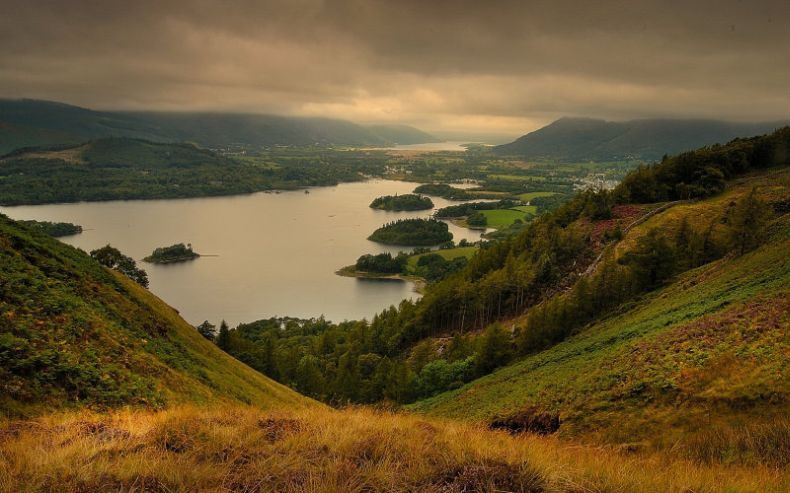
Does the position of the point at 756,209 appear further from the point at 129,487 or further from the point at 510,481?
the point at 129,487

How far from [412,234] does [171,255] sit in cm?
7007

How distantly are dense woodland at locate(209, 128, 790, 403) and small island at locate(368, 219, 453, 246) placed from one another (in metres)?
73.8

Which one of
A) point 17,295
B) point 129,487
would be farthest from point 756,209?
point 17,295

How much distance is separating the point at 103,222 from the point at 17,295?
6773 inches

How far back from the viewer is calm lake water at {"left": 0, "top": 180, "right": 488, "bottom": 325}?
3548 inches

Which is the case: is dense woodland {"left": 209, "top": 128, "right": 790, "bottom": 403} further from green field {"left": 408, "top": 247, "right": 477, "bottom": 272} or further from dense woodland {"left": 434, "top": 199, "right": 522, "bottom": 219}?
dense woodland {"left": 434, "top": 199, "right": 522, "bottom": 219}

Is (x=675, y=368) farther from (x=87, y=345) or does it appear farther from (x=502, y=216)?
(x=502, y=216)

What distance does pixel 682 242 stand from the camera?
120ft

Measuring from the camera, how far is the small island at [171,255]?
113000 millimetres

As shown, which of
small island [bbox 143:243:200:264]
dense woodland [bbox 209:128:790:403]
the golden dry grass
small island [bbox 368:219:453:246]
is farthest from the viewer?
small island [bbox 368:219:453:246]

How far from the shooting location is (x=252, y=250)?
125500 mm

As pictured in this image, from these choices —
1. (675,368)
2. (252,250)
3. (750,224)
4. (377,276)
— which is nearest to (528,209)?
(377,276)

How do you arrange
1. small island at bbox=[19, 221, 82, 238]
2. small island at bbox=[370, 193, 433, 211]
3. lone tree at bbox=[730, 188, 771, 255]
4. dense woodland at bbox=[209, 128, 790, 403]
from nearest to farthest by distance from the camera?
lone tree at bbox=[730, 188, 771, 255] → dense woodland at bbox=[209, 128, 790, 403] → small island at bbox=[19, 221, 82, 238] → small island at bbox=[370, 193, 433, 211]

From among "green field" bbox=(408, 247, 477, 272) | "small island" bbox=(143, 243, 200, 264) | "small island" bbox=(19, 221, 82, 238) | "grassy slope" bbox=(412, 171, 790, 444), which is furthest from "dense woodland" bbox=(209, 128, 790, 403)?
"small island" bbox=(19, 221, 82, 238)
